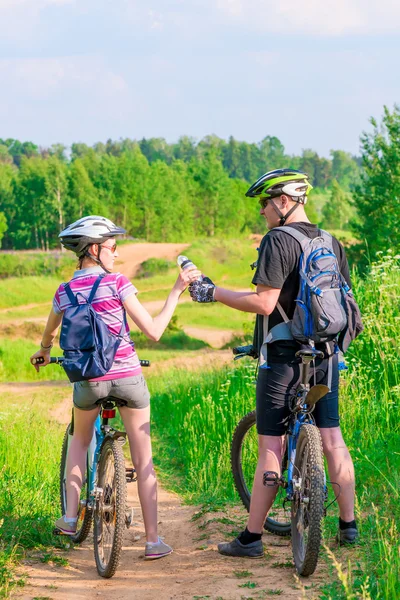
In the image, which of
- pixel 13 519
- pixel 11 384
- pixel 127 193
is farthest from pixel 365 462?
pixel 127 193

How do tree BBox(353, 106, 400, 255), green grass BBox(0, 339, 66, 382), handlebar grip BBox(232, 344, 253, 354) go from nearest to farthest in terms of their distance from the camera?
handlebar grip BBox(232, 344, 253, 354), green grass BBox(0, 339, 66, 382), tree BBox(353, 106, 400, 255)

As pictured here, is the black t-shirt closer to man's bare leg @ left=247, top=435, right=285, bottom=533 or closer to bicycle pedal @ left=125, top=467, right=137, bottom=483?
man's bare leg @ left=247, top=435, right=285, bottom=533

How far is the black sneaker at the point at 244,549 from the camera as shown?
15.7 feet

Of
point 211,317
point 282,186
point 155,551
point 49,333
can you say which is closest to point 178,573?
point 155,551

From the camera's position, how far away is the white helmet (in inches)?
178

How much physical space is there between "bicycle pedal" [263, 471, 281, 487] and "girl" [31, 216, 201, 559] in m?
0.68

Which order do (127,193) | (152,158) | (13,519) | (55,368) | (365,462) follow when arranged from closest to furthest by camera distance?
(13,519) < (365,462) < (55,368) < (127,193) < (152,158)

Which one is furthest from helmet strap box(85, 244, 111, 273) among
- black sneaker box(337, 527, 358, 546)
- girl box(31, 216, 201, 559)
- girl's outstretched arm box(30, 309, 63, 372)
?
black sneaker box(337, 527, 358, 546)

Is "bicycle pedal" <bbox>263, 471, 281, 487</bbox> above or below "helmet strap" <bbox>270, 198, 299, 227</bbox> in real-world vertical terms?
below

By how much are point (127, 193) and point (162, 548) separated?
5909 centimetres

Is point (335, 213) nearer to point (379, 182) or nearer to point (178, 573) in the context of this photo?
point (379, 182)

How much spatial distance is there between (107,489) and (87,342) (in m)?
0.92

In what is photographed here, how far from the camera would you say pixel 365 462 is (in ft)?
19.4

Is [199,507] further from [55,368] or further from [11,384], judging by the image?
[55,368]
